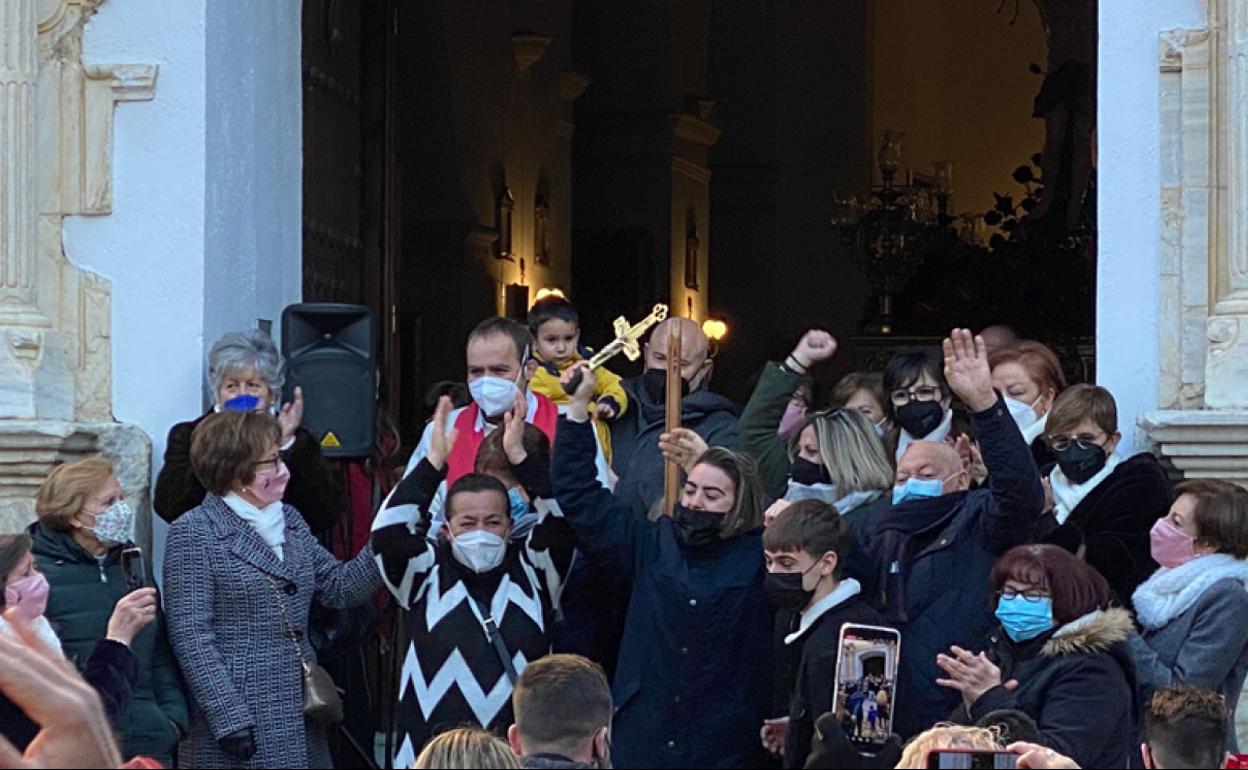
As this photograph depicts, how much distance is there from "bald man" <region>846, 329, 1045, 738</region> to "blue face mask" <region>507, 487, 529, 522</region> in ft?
3.45

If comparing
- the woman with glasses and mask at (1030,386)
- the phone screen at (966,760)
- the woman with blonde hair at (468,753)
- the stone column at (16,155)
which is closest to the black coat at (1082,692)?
the woman with glasses and mask at (1030,386)

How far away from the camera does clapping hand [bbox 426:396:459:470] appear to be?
8969 millimetres

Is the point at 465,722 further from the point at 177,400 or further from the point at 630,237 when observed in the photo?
the point at 630,237

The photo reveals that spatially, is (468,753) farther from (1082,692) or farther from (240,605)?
(240,605)

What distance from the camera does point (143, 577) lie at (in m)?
9.27

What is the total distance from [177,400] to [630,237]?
1038 centimetres

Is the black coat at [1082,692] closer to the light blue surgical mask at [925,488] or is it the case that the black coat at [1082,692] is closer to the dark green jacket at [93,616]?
the light blue surgical mask at [925,488]

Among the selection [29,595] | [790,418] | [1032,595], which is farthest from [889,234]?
[29,595]

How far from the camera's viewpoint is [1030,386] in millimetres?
9656

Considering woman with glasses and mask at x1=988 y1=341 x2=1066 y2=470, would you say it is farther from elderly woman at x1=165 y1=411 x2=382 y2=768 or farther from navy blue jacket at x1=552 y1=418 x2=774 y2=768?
elderly woman at x1=165 y1=411 x2=382 y2=768

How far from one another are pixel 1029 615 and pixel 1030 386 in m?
1.74

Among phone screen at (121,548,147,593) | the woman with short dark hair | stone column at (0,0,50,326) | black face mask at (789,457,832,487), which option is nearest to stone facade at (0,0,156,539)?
stone column at (0,0,50,326)

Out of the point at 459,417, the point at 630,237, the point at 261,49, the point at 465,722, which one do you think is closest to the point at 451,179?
the point at 630,237

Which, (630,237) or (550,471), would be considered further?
(630,237)
